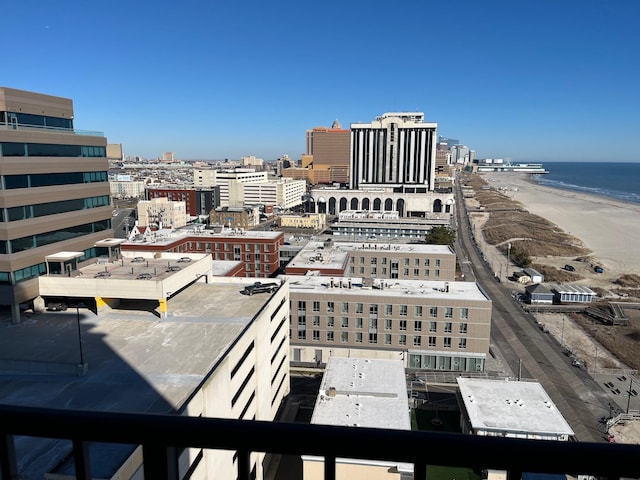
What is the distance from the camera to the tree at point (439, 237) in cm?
6544

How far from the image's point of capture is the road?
28.6 metres

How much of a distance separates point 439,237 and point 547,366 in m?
32.7

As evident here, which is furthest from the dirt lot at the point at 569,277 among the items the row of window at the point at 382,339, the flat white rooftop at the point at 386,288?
the row of window at the point at 382,339

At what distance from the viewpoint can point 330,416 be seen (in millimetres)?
21172

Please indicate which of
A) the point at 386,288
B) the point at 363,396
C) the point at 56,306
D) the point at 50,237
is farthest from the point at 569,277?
the point at 50,237

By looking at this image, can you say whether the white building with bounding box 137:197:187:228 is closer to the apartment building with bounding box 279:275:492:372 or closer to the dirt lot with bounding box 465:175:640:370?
the apartment building with bounding box 279:275:492:372

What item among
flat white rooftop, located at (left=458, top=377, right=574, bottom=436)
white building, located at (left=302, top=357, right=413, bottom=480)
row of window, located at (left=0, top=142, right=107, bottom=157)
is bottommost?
flat white rooftop, located at (left=458, top=377, right=574, bottom=436)

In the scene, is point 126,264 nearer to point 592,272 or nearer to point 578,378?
point 578,378

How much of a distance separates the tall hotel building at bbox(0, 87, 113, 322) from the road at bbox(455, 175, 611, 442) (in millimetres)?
29479

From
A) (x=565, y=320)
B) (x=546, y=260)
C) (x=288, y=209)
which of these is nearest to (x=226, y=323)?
(x=565, y=320)

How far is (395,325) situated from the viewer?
36344mm

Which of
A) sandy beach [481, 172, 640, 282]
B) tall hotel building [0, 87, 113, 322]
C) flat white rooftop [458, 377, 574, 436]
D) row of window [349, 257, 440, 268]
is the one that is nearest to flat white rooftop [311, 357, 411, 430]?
flat white rooftop [458, 377, 574, 436]

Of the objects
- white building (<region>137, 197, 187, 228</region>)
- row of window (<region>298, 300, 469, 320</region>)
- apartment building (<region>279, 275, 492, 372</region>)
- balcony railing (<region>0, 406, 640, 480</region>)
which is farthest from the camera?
white building (<region>137, 197, 187, 228</region>)

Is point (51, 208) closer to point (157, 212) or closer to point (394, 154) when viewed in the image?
point (157, 212)
